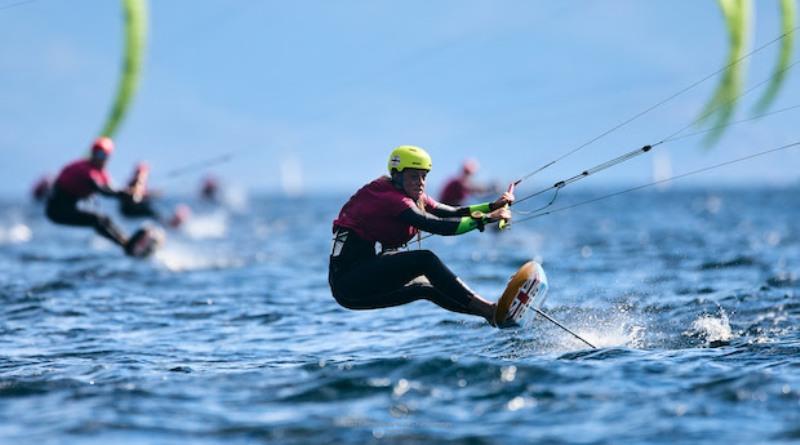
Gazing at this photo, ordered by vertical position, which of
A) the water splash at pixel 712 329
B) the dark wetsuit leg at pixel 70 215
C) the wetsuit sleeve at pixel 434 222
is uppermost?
the dark wetsuit leg at pixel 70 215

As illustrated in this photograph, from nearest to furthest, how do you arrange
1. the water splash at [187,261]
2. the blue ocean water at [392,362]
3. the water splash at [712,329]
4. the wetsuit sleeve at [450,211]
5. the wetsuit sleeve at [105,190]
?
the blue ocean water at [392,362], the water splash at [712,329], the wetsuit sleeve at [450,211], the wetsuit sleeve at [105,190], the water splash at [187,261]

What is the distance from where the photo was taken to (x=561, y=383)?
8.36 metres

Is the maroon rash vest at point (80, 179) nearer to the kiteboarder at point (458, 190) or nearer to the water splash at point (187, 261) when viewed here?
the water splash at point (187, 261)

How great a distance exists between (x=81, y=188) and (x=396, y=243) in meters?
10.0

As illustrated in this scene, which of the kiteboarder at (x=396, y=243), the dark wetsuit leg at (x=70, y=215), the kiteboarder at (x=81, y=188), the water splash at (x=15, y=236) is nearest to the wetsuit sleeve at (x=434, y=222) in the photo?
the kiteboarder at (x=396, y=243)

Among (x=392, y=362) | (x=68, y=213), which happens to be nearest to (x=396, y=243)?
(x=392, y=362)

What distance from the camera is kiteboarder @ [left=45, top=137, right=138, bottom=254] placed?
736 inches

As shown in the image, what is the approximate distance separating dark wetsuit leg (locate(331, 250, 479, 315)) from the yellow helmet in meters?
0.77

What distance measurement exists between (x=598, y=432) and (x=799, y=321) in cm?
538

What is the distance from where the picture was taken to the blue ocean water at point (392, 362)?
7246 millimetres

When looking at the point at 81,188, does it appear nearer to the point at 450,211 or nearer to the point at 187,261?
the point at 187,261

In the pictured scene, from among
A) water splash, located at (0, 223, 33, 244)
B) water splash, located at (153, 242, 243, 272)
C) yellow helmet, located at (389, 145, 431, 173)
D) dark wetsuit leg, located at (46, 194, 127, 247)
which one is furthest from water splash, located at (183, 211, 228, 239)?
yellow helmet, located at (389, 145, 431, 173)

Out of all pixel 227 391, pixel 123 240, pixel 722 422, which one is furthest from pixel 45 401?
pixel 123 240

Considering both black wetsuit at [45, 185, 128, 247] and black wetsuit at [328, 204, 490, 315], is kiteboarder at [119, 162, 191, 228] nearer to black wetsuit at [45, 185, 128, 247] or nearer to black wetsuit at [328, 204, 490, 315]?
black wetsuit at [45, 185, 128, 247]
